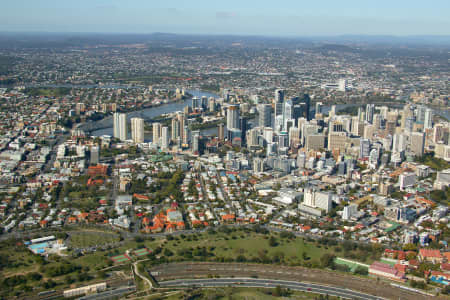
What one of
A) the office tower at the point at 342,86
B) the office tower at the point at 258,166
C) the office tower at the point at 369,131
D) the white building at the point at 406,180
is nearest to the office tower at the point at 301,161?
the office tower at the point at 258,166

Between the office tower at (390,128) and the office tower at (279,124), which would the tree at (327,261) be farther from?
the office tower at (390,128)

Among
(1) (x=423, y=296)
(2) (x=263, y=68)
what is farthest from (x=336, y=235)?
(2) (x=263, y=68)

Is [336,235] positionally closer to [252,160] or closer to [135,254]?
[135,254]

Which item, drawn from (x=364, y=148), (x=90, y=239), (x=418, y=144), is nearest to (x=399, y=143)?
(x=418, y=144)

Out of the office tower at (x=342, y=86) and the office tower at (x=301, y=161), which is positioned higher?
the office tower at (x=342, y=86)

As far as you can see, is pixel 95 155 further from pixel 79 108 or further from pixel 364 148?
pixel 79 108
